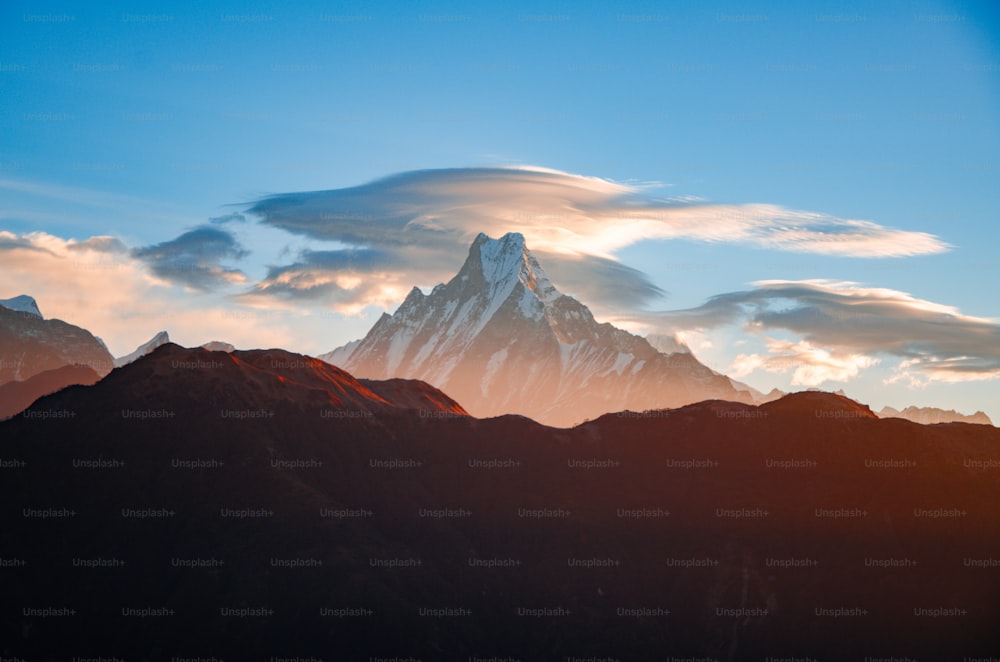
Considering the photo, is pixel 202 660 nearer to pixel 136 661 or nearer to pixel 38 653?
pixel 136 661

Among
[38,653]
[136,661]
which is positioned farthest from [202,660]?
[38,653]

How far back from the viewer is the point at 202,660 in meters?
199

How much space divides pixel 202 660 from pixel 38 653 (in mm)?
27317

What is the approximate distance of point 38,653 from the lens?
19812cm

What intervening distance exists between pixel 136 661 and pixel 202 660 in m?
10.9

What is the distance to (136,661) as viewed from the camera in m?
198

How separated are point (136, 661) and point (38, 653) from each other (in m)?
16.5
